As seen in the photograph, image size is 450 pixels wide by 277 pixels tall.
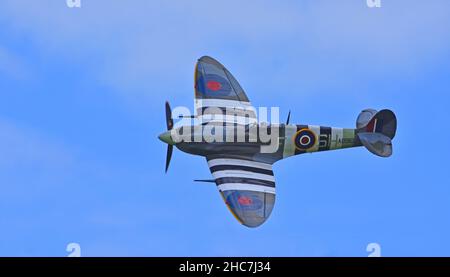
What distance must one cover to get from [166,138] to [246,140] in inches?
128

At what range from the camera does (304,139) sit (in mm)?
37656

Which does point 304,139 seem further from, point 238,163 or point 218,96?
point 218,96

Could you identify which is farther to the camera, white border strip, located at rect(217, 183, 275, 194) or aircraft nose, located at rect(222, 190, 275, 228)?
white border strip, located at rect(217, 183, 275, 194)

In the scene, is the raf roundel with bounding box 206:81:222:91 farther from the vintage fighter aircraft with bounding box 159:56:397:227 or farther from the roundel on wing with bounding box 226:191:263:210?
the roundel on wing with bounding box 226:191:263:210

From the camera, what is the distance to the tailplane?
36.9 m

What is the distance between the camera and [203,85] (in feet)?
127

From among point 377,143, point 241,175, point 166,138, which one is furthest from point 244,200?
point 377,143

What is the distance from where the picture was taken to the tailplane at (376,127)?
36875 millimetres

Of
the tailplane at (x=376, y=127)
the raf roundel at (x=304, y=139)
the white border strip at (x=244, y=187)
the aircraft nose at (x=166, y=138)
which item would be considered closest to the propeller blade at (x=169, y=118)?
the aircraft nose at (x=166, y=138)

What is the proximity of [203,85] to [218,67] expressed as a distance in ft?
4.09

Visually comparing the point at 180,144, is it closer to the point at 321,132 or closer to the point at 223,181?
the point at 223,181

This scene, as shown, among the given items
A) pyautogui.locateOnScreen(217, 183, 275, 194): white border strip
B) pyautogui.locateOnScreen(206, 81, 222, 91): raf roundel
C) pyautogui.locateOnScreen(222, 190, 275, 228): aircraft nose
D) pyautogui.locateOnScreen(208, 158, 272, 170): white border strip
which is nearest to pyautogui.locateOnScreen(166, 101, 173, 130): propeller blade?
pyautogui.locateOnScreen(208, 158, 272, 170): white border strip
